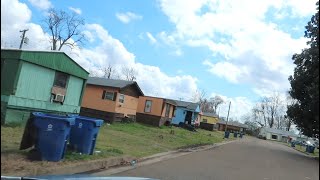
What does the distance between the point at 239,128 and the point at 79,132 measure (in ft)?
415

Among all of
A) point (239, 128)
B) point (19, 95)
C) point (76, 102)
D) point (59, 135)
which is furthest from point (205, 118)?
point (59, 135)

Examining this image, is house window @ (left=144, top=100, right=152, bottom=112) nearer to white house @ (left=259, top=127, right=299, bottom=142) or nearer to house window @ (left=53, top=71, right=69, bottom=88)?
house window @ (left=53, top=71, right=69, bottom=88)

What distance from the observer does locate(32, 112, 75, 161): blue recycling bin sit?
1052 centimetres

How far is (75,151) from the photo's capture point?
12.2m

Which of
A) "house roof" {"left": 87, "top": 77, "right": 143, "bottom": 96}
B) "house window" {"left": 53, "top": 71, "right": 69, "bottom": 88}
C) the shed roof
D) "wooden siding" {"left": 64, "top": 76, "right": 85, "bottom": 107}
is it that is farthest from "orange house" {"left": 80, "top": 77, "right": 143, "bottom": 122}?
"house window" {"left": 53, "top": 71, "right": 69, "bottom": 88}

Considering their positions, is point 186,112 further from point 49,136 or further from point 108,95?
point 49,136

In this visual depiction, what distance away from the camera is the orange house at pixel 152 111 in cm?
4547

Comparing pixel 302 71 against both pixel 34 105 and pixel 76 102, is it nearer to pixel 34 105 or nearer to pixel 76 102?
pixel 76 102

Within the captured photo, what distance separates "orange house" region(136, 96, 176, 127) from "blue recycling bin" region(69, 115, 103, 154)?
1290 inches

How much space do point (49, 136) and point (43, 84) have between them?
9.49 meters

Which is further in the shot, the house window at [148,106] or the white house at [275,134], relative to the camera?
the white house at [275,134]

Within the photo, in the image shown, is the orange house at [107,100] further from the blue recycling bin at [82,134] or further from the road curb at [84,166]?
the blue recycling bin at [82,134]

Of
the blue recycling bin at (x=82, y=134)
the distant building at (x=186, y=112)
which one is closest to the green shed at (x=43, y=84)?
the blue recycling bin at (x=82, y=134)

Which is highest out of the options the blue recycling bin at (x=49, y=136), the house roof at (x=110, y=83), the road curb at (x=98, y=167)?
the house roof at (x=110, y=83)
